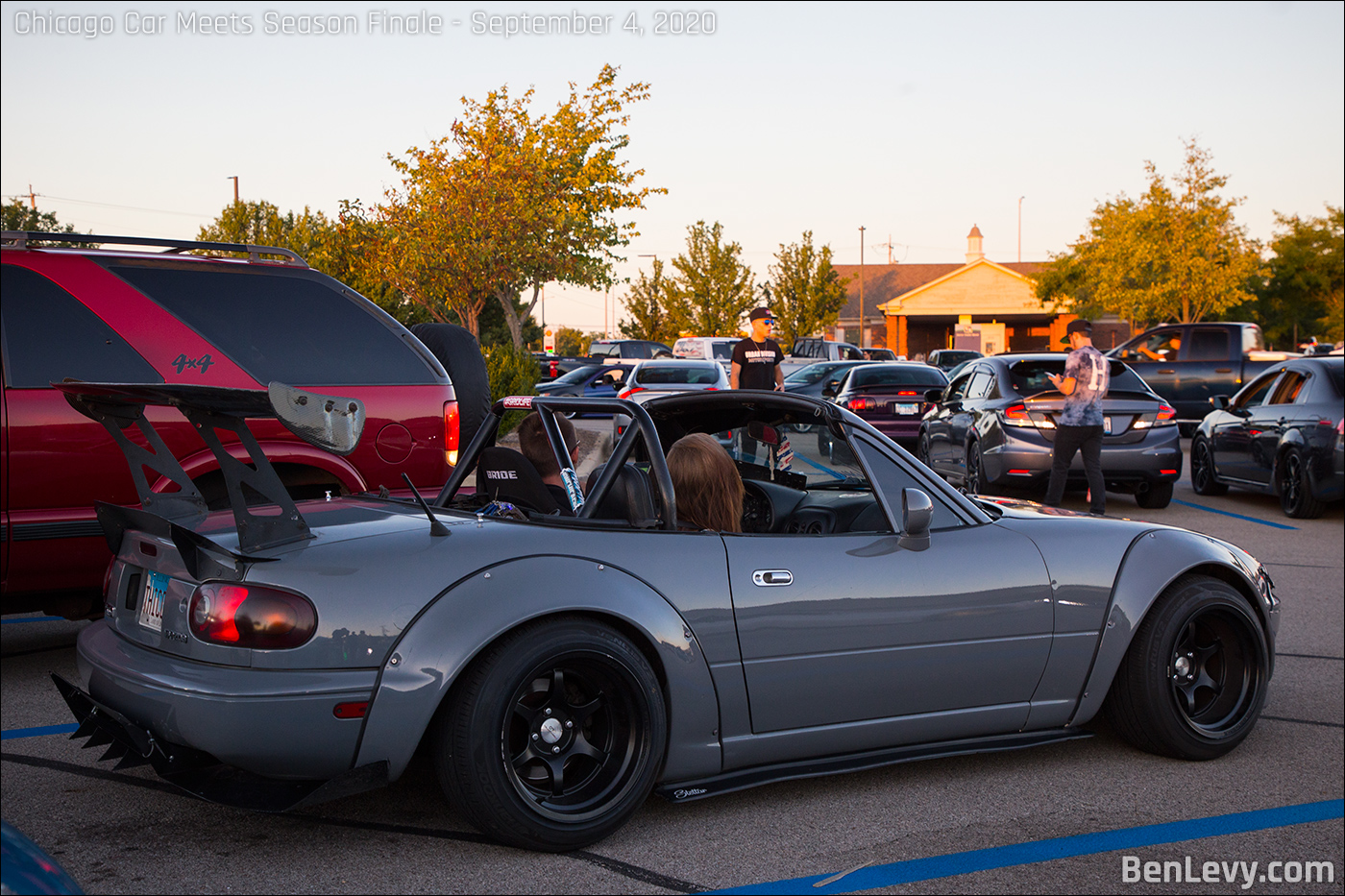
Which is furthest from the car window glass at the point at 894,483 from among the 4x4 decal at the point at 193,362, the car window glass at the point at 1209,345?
the car window glass at the point at 1209,345

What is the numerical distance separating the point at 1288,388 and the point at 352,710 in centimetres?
1118

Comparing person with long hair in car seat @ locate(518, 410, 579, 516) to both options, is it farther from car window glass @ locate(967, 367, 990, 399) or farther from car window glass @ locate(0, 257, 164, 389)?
car window glass @ locate(967, 367, 990, 399)

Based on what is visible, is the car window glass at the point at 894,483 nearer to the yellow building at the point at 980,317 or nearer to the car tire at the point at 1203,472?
the car tire at the point at 1203,472

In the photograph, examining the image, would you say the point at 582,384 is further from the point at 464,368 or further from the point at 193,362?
the point at 193,362

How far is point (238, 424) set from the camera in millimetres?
3551

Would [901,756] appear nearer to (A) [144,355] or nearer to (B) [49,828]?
(B) [49,828]

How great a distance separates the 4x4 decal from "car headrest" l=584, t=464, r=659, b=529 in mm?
2642

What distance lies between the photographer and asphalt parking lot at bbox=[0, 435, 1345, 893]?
3.35 m

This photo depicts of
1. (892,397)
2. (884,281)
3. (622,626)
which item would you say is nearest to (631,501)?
(622,626)

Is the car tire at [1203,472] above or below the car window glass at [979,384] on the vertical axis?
below

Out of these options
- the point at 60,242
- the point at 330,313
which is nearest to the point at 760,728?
Answer: the point at 330,313

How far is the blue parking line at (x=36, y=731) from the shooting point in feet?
15.1

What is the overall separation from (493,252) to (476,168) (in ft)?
A: 5.94

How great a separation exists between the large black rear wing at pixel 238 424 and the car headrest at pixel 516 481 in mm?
789
